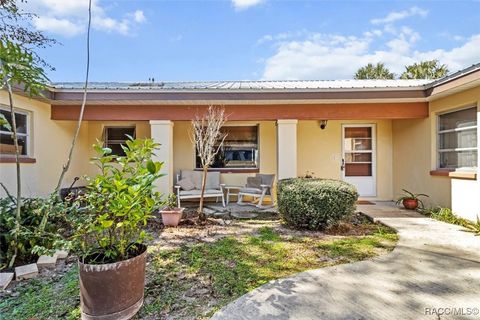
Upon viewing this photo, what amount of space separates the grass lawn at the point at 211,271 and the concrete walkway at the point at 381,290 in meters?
0.23

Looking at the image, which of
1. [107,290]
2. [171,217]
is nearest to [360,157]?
[171,217]

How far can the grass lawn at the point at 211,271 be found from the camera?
255cm

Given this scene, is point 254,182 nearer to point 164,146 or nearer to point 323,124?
point 164,146

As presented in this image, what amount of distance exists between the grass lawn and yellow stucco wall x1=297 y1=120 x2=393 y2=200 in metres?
3.60

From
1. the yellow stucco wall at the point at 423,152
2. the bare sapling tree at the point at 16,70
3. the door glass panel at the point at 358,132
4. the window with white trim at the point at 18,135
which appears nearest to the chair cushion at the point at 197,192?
the window with white trim at the point at 18,135

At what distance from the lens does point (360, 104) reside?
6641 mm

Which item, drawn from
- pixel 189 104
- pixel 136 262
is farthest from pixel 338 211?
pixel 189 104

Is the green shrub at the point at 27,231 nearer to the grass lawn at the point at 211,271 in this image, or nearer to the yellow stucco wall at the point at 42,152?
the grass lawn at the point at 211,271

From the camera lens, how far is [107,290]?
89.5 inches

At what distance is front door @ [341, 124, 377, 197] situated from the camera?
830 cm

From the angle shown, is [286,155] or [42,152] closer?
[42,152]

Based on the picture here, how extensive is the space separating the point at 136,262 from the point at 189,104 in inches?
193

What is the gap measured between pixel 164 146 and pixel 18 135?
316 centimetres

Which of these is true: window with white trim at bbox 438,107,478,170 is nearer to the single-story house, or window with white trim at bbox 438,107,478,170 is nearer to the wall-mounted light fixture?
the single-story house
